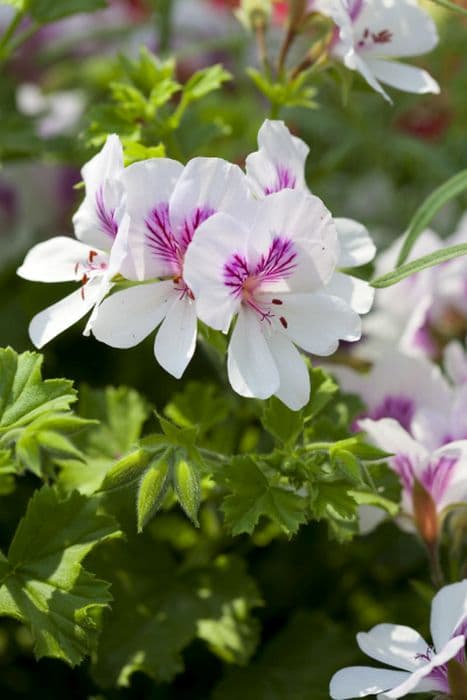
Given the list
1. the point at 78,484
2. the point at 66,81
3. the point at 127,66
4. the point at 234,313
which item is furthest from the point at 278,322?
the point at 66,81

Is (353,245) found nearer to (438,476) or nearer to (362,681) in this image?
(438,476)

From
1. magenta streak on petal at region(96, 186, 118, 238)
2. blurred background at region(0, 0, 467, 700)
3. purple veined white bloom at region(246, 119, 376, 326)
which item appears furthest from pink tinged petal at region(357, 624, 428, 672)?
magenta streak on petal at region(96, 186, 118, 238)

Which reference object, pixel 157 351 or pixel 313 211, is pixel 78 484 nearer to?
pixel 157 351

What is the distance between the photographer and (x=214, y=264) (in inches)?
29.1

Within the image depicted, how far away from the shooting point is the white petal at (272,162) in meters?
0.80

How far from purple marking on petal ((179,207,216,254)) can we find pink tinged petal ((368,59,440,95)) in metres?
0.27

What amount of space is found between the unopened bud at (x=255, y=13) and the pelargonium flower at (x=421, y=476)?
15.9 inches

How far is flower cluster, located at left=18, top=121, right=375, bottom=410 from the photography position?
744 millimetres

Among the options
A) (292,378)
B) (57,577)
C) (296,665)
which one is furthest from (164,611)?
(292,378)

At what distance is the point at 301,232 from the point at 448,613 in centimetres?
28

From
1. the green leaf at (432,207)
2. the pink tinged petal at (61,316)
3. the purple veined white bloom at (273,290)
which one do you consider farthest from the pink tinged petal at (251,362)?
the green leaf at (432,207)

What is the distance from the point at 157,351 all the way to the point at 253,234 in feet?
0.34

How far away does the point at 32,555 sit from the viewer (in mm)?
823

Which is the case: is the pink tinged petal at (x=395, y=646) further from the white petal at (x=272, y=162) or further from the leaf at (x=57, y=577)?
the white petal at (x=272, y=162)
